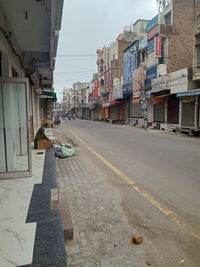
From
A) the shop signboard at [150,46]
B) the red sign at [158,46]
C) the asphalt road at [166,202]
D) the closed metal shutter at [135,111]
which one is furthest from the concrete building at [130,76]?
the asphalt road at [166,202]

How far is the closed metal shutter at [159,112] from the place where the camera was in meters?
23.4

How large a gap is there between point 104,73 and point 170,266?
46956 mm

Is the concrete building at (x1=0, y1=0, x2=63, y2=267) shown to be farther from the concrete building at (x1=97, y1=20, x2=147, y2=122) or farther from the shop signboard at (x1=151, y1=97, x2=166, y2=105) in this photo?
the concrete building at (x1=97, y1=20, x2=147, y2=122)

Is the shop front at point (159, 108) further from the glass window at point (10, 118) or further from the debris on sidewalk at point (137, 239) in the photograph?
the debris on sidewalk at point (137, 239)

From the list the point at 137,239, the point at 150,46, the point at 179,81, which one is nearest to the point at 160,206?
the point at 137,239

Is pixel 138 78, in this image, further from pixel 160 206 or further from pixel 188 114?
pixel 160 206

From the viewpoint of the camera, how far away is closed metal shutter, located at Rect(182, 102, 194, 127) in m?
18.5

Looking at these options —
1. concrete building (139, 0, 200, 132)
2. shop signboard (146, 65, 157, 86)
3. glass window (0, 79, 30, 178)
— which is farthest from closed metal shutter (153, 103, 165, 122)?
glass window (0, 79, 30, 178)

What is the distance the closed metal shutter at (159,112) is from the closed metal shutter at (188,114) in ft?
12.6

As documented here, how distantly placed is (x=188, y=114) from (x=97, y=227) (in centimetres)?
1780

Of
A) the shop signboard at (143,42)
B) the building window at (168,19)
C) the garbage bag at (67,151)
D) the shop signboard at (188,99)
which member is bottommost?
the garbage bag at (67,151)

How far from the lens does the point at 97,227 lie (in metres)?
3.24

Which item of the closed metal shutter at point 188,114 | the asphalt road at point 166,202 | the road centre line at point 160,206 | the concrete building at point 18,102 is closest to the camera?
the asphalt road at point 166,202

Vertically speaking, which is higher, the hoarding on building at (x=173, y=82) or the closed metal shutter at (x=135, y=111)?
the hoarding on building at (x=173, y=82)
